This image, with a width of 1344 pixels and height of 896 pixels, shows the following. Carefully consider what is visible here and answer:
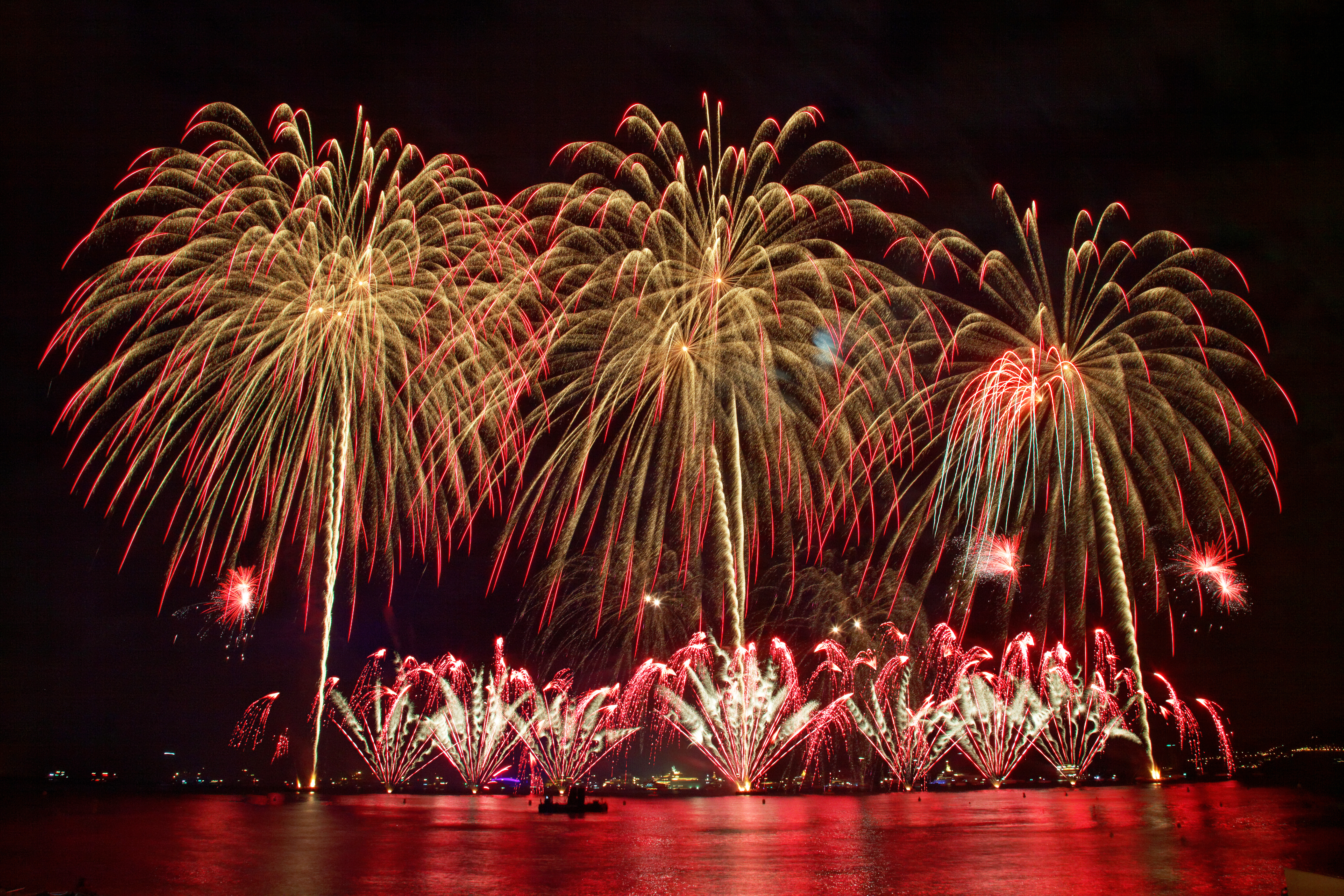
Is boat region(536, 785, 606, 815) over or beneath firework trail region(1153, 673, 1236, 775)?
beneath

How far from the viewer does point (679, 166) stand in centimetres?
2827

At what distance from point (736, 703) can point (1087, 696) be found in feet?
78.8

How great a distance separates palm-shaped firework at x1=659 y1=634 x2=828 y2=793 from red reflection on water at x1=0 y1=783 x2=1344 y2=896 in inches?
133

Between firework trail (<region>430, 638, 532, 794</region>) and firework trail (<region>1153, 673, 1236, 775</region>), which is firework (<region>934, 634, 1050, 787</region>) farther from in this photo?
firework trail (<region>430, 638, 532, 794</region>)

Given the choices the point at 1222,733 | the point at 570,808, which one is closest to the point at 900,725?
the point at 570,808

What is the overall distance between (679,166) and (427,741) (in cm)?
5624

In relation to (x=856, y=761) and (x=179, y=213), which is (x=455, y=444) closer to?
(x=179, y=213)

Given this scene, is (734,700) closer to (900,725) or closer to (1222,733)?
(900,725)

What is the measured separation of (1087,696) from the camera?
52.7 m

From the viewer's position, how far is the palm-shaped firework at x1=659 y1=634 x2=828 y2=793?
4016cm

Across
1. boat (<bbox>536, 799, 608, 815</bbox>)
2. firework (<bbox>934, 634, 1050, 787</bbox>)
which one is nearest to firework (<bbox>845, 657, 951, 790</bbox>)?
firework (<bbox>934, 634, 1050, 787</bbox>)

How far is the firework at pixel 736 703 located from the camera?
1580 inches

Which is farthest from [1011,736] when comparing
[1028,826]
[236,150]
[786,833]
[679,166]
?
[236,150]

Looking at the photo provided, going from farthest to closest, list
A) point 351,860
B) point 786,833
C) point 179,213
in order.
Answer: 1. point 786,833
2. point 179,213
3. point 351,860
